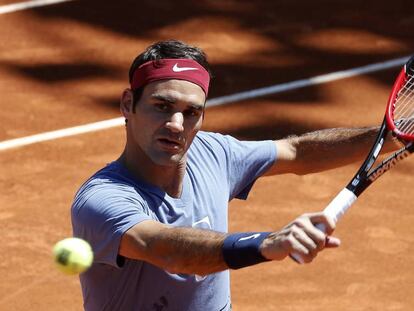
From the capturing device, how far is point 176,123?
5539 mm

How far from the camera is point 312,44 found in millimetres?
13570

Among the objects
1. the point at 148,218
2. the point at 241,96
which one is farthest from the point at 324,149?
the point at 241,96

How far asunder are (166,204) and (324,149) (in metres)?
1.14

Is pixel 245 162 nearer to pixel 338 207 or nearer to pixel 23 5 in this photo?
pixel 338 207

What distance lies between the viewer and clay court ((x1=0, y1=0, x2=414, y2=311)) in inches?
358

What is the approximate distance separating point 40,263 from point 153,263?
4.19 m

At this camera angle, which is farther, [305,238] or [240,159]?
[240,159]

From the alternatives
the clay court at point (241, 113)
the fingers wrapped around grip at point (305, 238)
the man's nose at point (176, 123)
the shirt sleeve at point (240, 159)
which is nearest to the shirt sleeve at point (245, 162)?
the shirt sleeve at point (240, 159)

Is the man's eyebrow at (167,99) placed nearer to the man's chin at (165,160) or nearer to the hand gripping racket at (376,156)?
the man's chin at (165,160)

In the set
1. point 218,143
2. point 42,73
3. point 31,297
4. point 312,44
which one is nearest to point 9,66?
point 42,73

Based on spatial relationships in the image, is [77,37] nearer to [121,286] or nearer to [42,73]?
[42,73]

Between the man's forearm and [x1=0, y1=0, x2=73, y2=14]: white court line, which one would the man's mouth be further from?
[x1=0, y1=0, x2=73, y2=14]: white court line

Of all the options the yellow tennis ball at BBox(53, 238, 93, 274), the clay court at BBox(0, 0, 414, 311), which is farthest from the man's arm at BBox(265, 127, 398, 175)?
the clay court at BBox(0, 0, 414, 311)

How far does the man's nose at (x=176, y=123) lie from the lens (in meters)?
5.52
